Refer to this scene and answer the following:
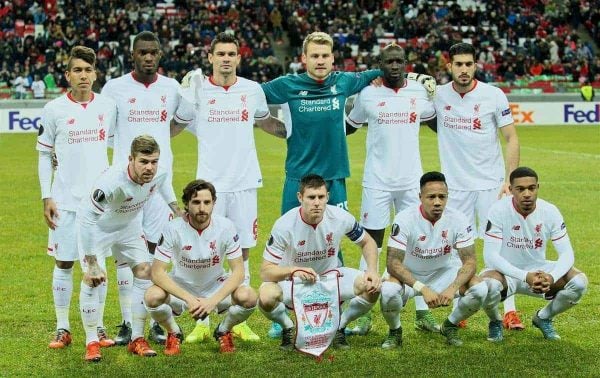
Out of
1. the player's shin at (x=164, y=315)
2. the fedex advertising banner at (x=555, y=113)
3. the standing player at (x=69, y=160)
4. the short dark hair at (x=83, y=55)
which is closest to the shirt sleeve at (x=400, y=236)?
the player's shin at (x=164, y=315)

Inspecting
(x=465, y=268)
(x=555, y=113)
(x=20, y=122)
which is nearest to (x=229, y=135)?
(x=465, y=268)

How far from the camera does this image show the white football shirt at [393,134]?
8.45 meters

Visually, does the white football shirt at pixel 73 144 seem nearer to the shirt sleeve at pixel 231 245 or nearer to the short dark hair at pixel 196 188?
the short dark hair at pixel 196 188

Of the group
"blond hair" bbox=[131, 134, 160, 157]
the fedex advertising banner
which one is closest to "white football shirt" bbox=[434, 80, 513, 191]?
"blond hair" bbox=[131, 134, 160, 157]

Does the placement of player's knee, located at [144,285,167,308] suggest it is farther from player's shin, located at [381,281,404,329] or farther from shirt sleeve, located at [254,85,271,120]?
shirt sleeve, located at [254,85,271,120]

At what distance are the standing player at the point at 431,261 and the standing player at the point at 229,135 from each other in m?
1.31

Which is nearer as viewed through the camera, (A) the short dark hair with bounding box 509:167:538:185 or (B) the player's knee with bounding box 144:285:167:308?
(B) the player's knee with bounding box 144:285:167:308

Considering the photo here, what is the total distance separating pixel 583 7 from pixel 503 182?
35.3 m

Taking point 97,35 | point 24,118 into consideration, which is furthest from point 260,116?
point 97,35

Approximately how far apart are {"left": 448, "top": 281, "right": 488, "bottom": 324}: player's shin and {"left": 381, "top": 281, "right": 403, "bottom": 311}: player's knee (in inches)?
18.5

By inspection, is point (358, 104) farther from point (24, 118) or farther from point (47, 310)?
point (24, 118)

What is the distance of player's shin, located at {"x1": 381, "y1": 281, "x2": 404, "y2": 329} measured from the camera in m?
7.46

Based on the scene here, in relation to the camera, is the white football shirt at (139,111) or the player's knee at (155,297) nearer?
the player's knee at (155,297)

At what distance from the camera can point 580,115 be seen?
31.6 m
